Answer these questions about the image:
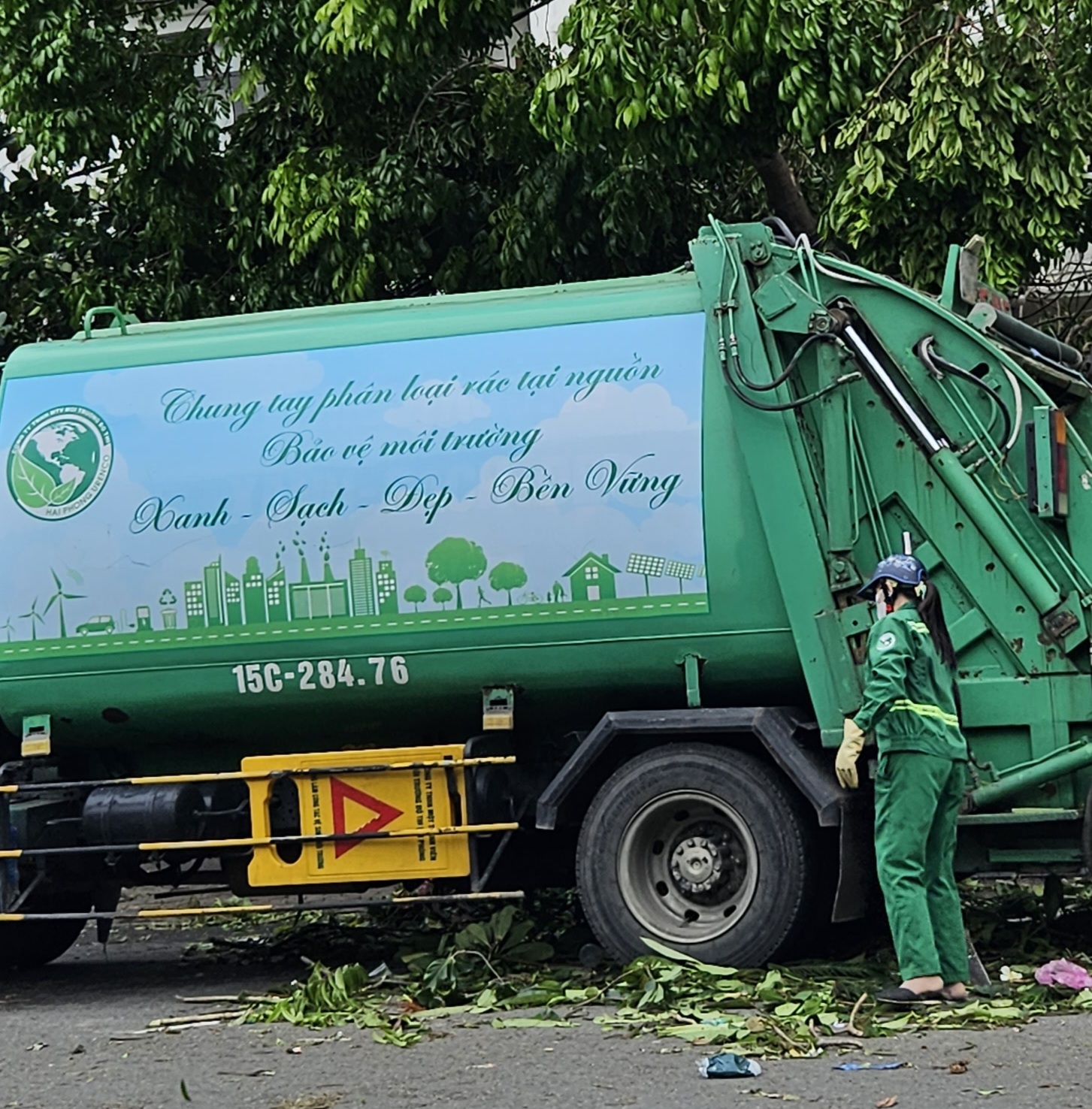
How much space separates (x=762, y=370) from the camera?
8430 mm

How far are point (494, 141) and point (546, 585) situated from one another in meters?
4.72

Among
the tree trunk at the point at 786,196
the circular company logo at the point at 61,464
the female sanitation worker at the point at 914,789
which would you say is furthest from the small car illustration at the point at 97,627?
the tree trunk at the point at 786,196

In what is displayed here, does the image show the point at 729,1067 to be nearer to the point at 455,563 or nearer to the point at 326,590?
the point at 455,563

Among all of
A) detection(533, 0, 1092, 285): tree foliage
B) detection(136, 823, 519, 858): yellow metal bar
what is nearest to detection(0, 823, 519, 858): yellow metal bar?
detection(136, 823, 519, 858): yellow metal bar

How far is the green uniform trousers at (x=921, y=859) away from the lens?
292 inches

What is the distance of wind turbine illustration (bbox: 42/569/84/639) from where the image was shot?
9.10 metres

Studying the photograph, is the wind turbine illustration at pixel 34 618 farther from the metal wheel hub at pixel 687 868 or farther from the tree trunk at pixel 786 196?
the tree trunk at pixel 786 196

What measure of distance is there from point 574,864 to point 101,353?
308cm

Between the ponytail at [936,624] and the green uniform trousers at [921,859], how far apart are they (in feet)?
1.76

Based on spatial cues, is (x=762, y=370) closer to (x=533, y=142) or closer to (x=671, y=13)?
(x=671, y=13)

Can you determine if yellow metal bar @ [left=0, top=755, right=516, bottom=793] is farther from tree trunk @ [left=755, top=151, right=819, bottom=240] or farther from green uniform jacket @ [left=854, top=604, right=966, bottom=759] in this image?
tree trunk @ [left=755, top=151, right=819, bottom=240]

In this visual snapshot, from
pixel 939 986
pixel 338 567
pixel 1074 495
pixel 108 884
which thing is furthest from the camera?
pixel 108 884

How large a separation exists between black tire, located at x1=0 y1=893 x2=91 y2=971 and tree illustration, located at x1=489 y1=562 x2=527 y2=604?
2.87 metres

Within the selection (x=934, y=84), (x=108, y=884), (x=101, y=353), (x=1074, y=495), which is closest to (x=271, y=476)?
(x=101, y=353)
